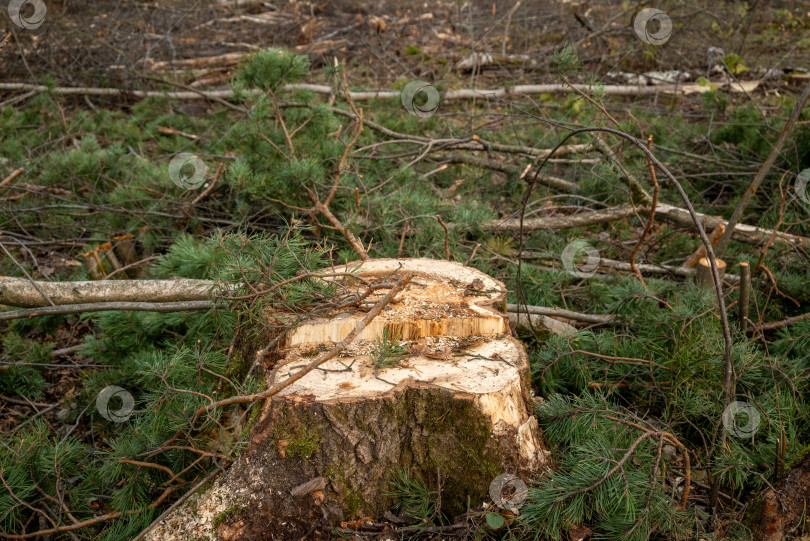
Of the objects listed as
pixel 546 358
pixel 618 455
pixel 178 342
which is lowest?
pixel 178 342

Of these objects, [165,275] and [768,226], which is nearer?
[165,275]

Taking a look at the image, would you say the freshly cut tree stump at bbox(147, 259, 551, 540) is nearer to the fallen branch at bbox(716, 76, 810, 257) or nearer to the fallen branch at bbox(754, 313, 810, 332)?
the fallen branch at bbox(754, 313, 810, 332)

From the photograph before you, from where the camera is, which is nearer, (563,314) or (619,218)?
(563,314)

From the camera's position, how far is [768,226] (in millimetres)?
3699

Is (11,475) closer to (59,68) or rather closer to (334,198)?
(334,198)

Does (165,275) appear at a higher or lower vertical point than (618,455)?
lower

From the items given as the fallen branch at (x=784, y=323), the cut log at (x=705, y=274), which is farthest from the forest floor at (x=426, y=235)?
the cut log at (x=705, y=274)

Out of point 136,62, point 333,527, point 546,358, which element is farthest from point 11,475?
point 136,62

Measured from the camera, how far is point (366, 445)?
1.79 metres

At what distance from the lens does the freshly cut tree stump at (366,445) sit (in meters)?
1.73

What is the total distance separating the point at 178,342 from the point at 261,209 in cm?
110

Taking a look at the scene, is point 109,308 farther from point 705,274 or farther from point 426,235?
point 705,274

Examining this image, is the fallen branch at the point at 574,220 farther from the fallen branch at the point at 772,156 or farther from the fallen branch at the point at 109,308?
the fallen branch at the point at 109,308

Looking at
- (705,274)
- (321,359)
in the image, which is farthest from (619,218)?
(321,359)
